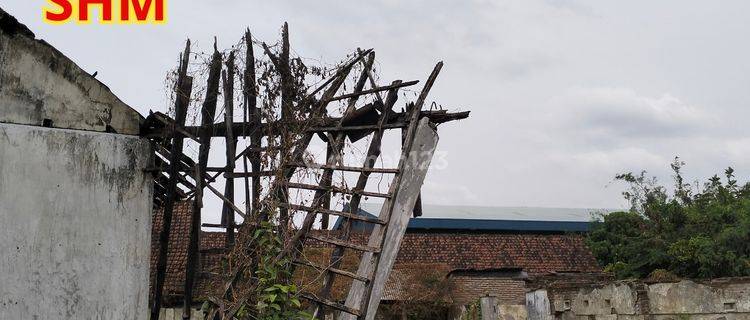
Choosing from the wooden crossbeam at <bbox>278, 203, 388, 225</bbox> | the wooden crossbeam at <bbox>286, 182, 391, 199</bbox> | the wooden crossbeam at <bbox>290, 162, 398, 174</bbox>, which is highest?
the wooden crossbeam at <bbox>290, 162, 398, 174</bbox>

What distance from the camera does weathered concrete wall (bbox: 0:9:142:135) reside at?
637 centimetres

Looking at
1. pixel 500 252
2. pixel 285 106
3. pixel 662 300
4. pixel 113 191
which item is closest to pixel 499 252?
pixel 500 252

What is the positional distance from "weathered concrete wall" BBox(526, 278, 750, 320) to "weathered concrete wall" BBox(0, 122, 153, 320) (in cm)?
1225

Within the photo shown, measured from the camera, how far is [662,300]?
1594cm

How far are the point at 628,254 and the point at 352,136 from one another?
72.5 feet

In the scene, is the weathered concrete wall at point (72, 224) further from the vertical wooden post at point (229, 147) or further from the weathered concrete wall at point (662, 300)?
the weathered concrete wall at point (662, 300)

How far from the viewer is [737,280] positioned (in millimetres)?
15422

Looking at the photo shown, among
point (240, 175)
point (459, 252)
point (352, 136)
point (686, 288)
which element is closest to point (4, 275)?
point (240, 175)

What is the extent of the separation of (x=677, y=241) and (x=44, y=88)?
79.1ft

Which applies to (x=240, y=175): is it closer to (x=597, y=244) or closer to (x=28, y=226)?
(x=28, y=226)

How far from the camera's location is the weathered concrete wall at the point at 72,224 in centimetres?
630

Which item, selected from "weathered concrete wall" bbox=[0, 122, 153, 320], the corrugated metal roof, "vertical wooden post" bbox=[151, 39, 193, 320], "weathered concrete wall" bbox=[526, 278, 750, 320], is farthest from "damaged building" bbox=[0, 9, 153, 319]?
the corrugated metal roof

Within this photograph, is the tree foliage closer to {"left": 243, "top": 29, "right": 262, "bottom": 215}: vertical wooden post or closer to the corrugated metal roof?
the corrugated metal roof

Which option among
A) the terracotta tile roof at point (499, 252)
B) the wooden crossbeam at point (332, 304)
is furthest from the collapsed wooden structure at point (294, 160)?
the terracotta tile roof at point (499, 252)
